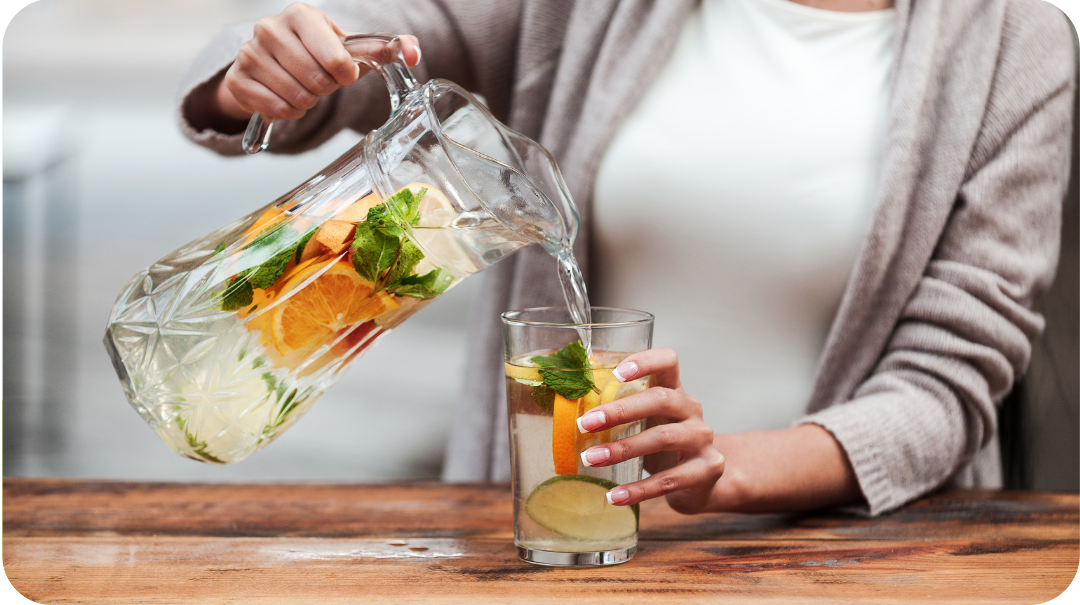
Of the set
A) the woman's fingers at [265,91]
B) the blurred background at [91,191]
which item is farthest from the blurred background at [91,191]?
the woman's fingers at [265,91]

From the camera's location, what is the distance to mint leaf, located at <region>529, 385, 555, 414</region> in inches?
25.8

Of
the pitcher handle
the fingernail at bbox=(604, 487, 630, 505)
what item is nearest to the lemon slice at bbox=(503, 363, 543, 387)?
the fingernail at bbox=(604, 487, 630, 505)

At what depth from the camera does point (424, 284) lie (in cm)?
68

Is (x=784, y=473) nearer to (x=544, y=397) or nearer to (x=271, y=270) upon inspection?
(x=544, y=397)

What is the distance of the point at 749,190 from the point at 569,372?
57 cm

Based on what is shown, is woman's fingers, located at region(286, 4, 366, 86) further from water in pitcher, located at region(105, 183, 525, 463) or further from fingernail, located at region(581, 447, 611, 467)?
fingernail, located at region(581, 447, 611, 467)

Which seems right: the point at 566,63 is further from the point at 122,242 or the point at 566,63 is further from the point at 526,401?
the point at 122,242

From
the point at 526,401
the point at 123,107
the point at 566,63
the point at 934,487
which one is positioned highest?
the point at 566,63

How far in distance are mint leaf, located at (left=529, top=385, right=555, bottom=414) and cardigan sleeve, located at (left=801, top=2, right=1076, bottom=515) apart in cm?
41

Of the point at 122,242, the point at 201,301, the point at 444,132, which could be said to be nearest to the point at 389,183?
the point at 444,132

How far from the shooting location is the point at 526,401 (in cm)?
67

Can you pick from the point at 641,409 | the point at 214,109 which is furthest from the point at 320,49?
the point at 641,409

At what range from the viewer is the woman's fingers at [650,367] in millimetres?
662

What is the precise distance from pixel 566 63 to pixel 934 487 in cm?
71
